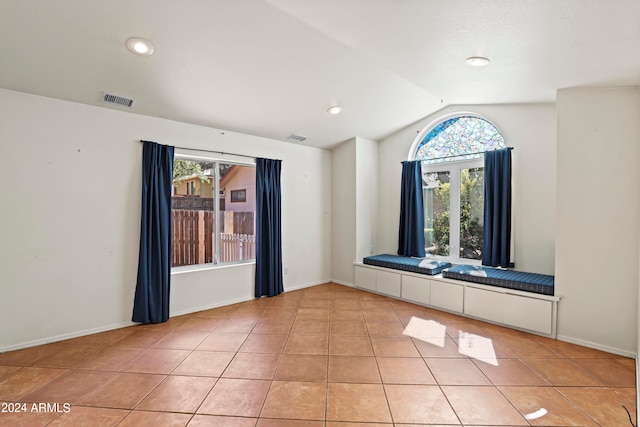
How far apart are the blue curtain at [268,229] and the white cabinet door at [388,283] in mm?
1548

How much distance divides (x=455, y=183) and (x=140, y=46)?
13.7 feet

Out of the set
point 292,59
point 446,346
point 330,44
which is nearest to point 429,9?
point 330,44

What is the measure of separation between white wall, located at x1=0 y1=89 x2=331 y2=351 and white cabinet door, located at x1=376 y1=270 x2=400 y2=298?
8.50 ft

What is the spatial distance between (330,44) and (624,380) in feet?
11.9

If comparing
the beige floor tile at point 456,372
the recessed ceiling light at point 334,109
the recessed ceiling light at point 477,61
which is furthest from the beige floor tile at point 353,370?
the recessed ceiling light at point 334,109

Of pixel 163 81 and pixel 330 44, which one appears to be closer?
pixel 330 44

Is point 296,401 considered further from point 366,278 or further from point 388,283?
point 366,278

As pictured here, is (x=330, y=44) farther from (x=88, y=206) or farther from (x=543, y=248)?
(x=543, y=248)

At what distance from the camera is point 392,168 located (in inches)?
208

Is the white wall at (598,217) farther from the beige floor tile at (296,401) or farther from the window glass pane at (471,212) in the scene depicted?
the beige floor tile at (296,401)

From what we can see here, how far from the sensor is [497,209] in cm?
392

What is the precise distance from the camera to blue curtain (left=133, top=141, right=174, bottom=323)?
134 inches

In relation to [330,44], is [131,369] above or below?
below

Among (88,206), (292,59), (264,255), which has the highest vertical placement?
(292,59)
